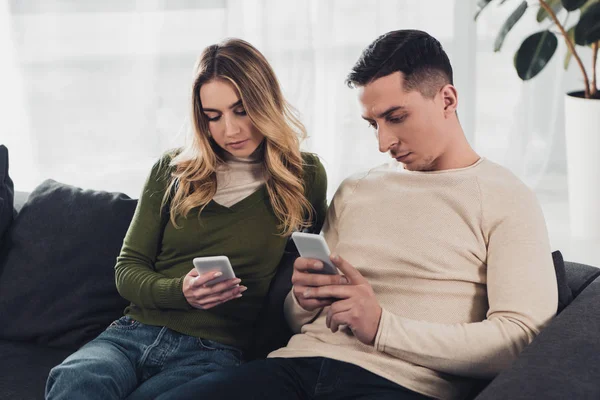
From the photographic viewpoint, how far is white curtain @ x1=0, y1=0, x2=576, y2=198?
167 inches

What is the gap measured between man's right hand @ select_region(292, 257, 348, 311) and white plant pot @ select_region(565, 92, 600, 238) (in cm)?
225

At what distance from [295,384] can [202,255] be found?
1.44ft

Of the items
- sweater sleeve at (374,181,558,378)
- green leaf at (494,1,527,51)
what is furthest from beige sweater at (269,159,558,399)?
green leaf at (494,1,527,51)

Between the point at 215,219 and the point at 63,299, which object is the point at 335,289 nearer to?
the point at 215,219

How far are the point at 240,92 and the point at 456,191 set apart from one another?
1.79 ft

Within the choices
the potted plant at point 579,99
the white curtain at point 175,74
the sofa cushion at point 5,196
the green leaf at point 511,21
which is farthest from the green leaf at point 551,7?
the sofa cushion at point 5,196

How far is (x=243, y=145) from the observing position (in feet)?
6.32

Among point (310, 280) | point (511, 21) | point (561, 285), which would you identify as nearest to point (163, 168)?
point (310, 280)

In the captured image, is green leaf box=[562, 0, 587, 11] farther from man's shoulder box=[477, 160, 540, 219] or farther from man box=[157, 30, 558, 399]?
man's shoulder box=[477, 160, 540, 219]

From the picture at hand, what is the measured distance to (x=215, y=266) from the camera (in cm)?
169

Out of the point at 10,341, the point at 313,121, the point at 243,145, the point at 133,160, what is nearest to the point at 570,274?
the point at 243,145

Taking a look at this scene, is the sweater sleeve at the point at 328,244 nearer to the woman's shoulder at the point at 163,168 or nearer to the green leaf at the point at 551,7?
the woman's shoulder at the point at 163,168

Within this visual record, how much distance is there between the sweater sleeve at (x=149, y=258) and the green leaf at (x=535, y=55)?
6.37 ft

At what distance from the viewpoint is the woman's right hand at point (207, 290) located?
5.65 feet
